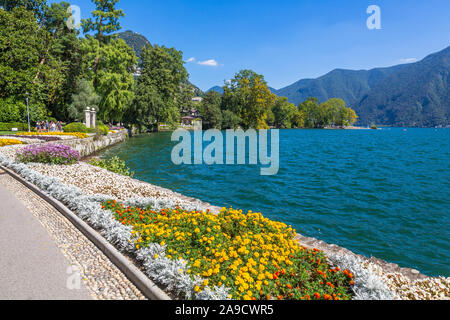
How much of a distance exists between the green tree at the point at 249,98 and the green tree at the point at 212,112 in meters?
3.93

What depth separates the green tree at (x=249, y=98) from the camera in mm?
83250

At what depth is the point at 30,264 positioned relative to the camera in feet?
16.3

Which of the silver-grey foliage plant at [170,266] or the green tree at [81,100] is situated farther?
the green tree at [81,100]

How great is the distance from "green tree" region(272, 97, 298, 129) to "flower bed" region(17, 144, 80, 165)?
369 ft

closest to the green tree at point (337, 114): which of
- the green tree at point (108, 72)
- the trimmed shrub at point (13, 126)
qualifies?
the green tree at point (108, 72)

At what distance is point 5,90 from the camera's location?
32594mm

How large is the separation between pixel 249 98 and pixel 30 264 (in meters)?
85.5

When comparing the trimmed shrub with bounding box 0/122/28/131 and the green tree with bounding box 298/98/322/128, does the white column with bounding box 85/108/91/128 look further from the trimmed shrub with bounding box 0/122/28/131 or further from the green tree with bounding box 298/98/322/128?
the green tree with bounding box 298/98/322/128

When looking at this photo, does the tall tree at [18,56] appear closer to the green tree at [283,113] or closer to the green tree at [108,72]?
the green tree at [108,72]

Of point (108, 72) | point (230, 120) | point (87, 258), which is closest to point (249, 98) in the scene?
point (230, 120)

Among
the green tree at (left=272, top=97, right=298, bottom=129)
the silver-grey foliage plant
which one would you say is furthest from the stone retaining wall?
the green tree at (left=272, top=97, right=298, bottom=129)

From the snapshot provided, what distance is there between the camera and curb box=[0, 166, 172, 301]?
4.21 meters
